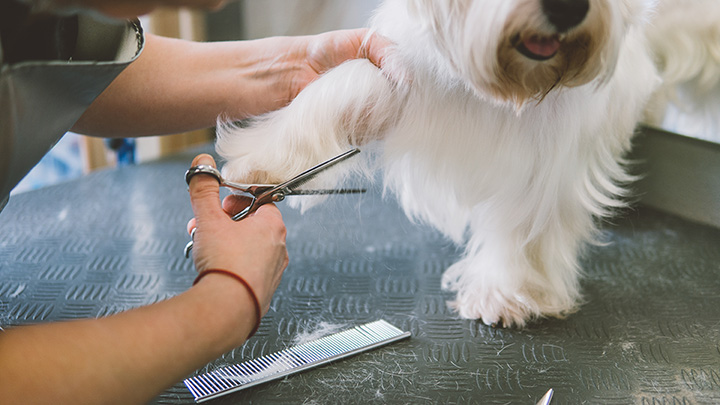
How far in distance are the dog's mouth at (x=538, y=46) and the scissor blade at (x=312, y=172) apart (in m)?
0.29

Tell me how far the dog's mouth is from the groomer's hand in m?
0.37

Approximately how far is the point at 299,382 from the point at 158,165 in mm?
1125

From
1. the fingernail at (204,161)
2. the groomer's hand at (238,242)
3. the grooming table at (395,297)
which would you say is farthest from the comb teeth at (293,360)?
the fingernail at (204,161)

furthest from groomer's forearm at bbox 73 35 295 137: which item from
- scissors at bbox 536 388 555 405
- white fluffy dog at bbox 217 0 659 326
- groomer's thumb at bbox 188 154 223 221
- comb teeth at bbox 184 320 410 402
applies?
scissors at bbox 536 388 555 405

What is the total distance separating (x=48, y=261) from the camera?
1.20 m

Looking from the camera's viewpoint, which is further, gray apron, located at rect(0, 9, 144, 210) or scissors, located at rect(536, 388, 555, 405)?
scissors, located at rect(536, 388, 555, 405)

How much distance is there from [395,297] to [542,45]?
0.49 metres

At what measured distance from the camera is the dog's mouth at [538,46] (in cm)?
77

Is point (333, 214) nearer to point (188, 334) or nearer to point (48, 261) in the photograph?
point (48, 261)

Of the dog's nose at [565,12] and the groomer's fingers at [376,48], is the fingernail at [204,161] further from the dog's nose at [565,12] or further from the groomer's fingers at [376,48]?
the dog's nose at [565,12]

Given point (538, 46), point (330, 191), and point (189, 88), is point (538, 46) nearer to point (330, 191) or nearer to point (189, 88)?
point (330, 191)

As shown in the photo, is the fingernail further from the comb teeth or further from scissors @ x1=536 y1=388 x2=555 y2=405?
scissors @ x1=536 y1=388 x2=555 y2=405

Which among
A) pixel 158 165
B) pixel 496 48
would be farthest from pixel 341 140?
pixel 158 165

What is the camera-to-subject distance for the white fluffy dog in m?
0.78
